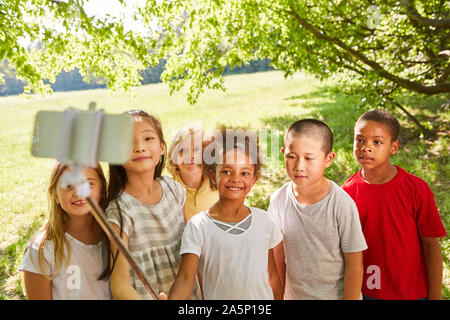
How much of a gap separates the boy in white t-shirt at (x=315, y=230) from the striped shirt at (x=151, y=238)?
58 centimetres

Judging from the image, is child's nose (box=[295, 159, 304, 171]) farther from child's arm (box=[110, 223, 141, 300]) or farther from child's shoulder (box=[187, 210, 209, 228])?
child's arm (box=[110, 223, 141, 300])

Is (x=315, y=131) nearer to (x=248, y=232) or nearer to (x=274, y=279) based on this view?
(x=248, y=232)

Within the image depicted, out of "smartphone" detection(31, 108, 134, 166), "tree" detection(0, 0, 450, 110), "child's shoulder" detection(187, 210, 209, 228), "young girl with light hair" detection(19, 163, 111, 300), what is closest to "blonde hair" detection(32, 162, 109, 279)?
"young girl with light hair" detection(19, 163, 111, 300)

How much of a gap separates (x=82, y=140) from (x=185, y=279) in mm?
1004

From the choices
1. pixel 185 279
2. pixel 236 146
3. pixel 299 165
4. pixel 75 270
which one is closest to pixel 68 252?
pixel 75 270

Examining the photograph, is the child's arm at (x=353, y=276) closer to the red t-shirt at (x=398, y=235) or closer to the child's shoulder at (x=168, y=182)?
the red t-shirt at (x=398, y=235)

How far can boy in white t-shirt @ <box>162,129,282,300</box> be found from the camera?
5.89 feet

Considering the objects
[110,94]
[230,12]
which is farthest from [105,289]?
[230,12]

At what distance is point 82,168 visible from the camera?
0.98 meters

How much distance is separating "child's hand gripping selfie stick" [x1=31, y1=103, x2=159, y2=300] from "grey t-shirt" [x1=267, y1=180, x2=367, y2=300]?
132 centimetres

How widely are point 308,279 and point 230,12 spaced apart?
650cm

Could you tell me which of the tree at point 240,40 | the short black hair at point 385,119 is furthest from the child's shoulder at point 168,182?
the tree at point 240,40
